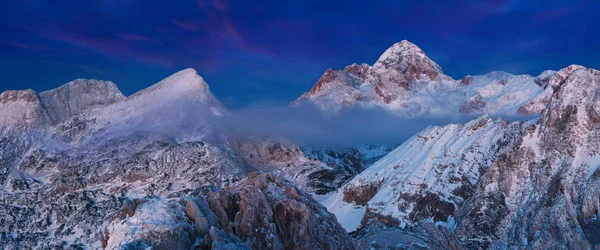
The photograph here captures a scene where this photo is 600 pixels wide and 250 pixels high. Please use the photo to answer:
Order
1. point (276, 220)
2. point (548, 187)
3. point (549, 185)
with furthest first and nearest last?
point (549, 185) → point (548, 187) → point (276, 220)

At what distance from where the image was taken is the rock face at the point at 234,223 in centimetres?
5447

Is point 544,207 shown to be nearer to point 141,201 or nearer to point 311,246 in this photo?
point 311,246

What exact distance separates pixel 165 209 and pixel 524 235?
10683 cm

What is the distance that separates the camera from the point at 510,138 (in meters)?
198

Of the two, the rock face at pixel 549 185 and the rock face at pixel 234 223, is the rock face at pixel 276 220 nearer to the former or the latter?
the rock face at pixel 234 223

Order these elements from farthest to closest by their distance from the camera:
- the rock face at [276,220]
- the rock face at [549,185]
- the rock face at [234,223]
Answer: the rock face at [549,185]
the rock face at [276,220]
the rock face at [234,223]

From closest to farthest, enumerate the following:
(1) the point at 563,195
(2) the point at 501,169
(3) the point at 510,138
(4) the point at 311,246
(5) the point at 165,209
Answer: (5) the point at 165,209
(4) the point at 311,246
(1) the point at 563,195
(2) the point at 501,169
(3) the point at 510,138

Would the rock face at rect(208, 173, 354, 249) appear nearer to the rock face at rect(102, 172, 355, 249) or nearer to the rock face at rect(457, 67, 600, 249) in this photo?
the rock face at rect(102, 172, 355, 249)

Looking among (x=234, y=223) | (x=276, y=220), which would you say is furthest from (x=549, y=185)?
(x=234, y=223)

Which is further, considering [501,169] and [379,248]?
Answer: [501,169]

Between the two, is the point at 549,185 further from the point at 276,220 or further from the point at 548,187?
the point at 276,220

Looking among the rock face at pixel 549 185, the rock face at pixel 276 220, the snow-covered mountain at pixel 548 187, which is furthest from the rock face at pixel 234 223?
the rock face at pixel 549 185

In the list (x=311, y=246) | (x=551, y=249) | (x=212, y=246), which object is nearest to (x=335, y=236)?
(x=311, y=246)

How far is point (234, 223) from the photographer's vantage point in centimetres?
6316
